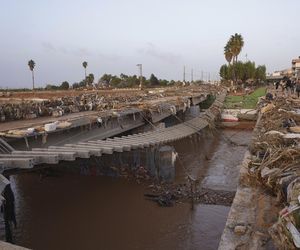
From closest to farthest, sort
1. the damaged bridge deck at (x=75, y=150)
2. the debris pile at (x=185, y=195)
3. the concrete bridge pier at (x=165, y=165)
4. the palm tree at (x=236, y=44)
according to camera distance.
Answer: the damaged bridge deck at (x=75, y=150)
the debris pile at (x=185, y=195)
the concrete bridge pier at (x=165, y=165)
the palm tree at (x=236, y=44)

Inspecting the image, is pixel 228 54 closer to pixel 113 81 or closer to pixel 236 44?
pixel 236 44

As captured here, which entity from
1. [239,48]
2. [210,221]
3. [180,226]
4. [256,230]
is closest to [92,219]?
[180,226]

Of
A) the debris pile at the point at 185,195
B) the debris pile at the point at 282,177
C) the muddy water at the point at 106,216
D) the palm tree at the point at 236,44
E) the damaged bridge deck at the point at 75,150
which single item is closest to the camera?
the debris pile at the point at 282,177

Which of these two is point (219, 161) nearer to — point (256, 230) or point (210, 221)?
point (210, 221)

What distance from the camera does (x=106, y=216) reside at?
1502 centimetres

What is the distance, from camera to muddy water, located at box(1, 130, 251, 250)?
1262 cm

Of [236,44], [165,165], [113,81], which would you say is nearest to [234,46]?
[236,44]

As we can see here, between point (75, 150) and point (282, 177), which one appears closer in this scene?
point (282, 177)

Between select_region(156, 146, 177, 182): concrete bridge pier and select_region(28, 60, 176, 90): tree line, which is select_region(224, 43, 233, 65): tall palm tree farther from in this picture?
select_region(156, 146, 177, 182): concrete bridge pier

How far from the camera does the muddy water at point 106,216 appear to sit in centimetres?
1262

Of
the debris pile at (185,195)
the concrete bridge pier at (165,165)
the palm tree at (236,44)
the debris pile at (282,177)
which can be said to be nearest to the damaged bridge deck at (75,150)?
the concrete bridge pier at (165,165)

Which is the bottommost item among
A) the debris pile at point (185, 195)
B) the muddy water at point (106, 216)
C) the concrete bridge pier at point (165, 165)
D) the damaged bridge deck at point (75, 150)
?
the muddy water at point (106, 216)

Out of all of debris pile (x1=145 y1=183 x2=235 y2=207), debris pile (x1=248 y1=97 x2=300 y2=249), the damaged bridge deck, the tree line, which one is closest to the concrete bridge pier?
the damaged bridge deck

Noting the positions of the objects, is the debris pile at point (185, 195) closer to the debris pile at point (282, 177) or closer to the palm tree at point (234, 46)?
the debris pile at point (282, 177)
